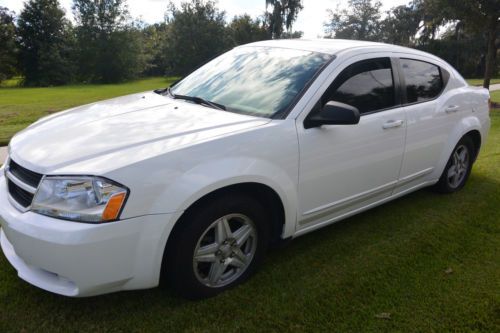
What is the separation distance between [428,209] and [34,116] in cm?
1047

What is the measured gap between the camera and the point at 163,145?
2424 millimetres

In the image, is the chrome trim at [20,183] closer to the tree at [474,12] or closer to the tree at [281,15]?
the tree at [474,12]

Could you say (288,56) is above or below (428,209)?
above

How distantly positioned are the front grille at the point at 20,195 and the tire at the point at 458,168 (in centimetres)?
398

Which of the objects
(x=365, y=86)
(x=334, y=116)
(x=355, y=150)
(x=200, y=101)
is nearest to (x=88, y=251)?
(x=200, y=101)

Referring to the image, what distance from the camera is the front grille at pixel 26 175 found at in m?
2.34

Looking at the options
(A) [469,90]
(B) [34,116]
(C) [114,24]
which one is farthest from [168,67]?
(A) [469,90]

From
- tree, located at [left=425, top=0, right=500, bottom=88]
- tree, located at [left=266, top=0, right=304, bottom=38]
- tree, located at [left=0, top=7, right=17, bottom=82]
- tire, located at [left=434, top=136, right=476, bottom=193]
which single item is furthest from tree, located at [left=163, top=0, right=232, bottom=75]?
tire, located at [left=434, top=136, right=476, bottom=193]

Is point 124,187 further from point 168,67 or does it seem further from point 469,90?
point 168,67

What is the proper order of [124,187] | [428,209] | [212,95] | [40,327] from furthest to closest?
[428,209] → [212,95] → [40,327] → [124,187]

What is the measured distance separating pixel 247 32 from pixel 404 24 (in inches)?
787

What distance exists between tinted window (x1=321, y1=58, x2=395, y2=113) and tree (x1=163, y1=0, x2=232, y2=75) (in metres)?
42.4

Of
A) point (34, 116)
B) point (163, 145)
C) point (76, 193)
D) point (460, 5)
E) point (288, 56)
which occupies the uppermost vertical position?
point (460, 5)

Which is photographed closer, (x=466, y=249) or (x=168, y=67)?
(x=466, y=249)
